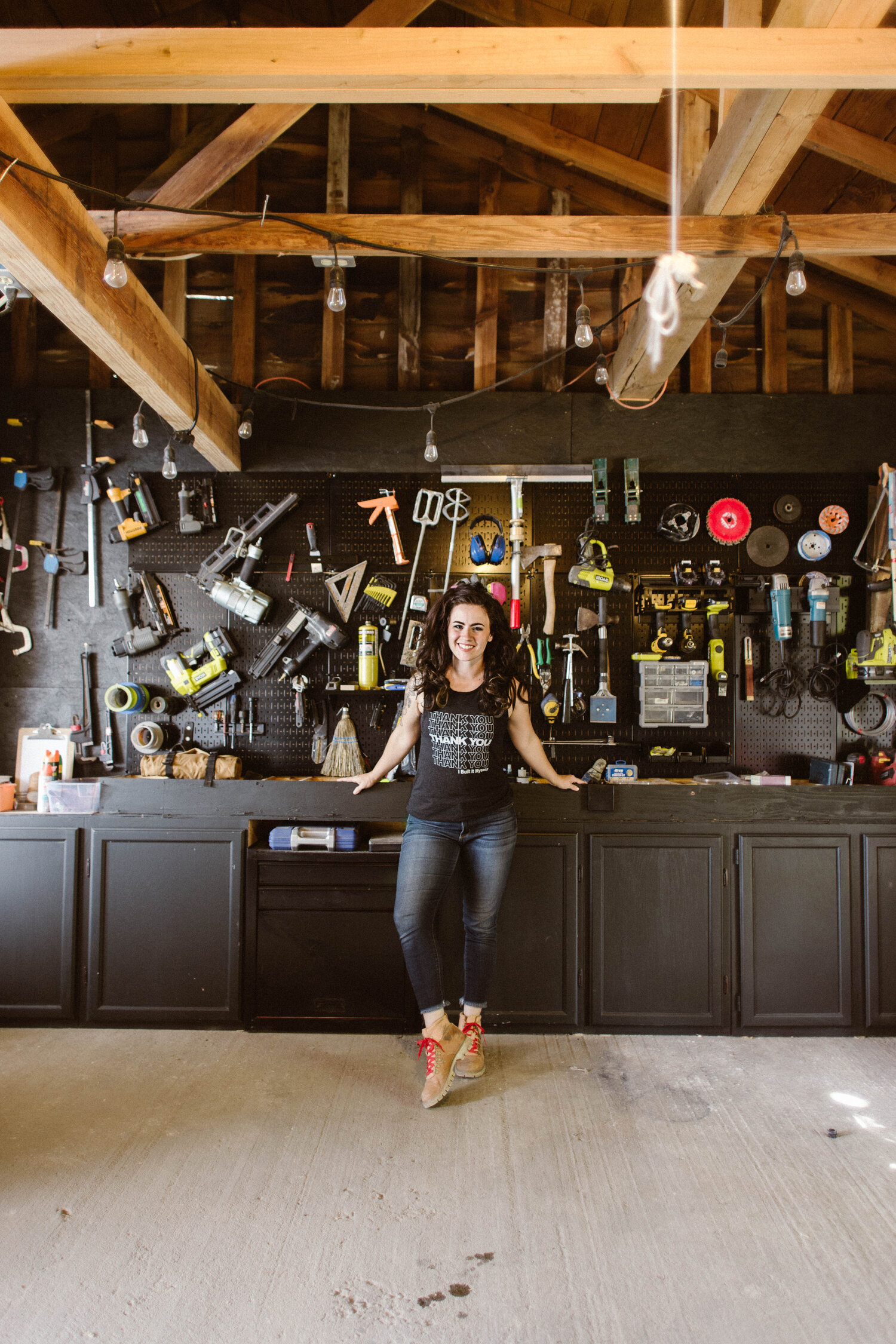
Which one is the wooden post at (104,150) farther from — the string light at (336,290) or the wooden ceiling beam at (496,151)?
the string light at (336,290)

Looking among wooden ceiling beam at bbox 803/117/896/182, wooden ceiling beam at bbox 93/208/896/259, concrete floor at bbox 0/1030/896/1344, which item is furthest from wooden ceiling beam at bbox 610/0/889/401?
concrete floor at bbox 0/1030/896/1344

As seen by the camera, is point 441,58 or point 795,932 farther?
point 795,932

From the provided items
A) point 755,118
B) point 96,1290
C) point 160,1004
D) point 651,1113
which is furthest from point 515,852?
point 755,118

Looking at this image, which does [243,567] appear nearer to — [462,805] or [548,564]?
[548,564]

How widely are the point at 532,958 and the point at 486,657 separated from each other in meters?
1.27

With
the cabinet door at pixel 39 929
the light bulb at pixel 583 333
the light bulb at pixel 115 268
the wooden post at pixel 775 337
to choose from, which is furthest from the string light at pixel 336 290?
the wooden post at pixel 775 337

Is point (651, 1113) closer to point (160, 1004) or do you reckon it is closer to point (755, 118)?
point (160, 1004)

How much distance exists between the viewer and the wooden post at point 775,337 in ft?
12.6

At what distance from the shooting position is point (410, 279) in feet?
12.6

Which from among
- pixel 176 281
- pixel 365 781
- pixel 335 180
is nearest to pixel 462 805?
pixel 365 781

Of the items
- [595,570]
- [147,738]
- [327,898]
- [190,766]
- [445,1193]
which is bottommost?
[445,1193]

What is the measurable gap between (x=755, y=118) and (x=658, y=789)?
229 cm

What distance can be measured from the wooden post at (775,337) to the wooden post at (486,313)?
139 cm

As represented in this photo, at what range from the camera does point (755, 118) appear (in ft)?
6.59
